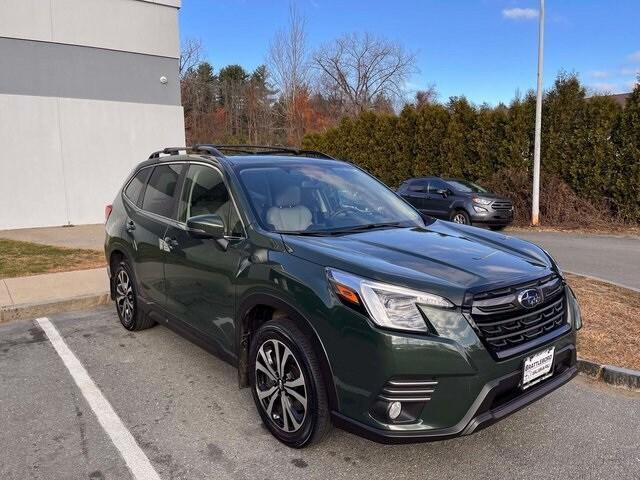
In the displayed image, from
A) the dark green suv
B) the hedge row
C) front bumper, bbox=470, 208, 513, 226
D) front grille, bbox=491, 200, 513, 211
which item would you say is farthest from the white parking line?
the hedge row

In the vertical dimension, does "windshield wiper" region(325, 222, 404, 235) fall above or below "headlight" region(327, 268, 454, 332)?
above

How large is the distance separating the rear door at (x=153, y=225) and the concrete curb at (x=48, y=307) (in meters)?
1.98

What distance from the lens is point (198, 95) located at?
50844 mm

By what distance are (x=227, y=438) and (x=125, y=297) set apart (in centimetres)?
263

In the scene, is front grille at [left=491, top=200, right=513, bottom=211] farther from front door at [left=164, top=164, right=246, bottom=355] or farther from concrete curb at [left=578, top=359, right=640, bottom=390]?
front door at [left=164, top=164, right=246, bottom=355]

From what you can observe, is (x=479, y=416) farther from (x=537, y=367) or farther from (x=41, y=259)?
(x=41, y=259)

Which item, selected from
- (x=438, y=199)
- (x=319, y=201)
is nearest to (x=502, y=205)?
(x=438, y=199)

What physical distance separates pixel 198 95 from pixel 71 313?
4764cm

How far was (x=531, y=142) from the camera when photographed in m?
16.7

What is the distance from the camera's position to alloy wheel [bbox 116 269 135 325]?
534 centimetres

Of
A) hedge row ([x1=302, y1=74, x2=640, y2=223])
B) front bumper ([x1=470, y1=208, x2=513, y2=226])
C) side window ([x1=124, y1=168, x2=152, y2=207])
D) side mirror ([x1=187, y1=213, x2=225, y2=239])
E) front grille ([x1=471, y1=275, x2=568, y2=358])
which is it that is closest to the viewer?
front grille ([x1=471, y1=275, x2=568, y2=358])

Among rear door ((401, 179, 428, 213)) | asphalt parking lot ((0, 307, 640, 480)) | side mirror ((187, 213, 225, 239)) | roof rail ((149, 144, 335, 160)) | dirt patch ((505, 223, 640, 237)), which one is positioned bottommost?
dirt patch ((505, 223, 640, 237))

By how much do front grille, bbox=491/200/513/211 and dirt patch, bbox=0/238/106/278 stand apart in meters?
9.85

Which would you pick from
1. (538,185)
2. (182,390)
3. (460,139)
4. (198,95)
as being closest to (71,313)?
(182,390)
